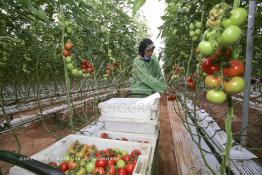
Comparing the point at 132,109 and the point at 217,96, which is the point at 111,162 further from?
the point at 217,96

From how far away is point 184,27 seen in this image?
174cm

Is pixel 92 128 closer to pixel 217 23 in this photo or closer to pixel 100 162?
pixel 100 162

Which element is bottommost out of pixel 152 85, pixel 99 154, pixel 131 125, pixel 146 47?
pixel 99 154

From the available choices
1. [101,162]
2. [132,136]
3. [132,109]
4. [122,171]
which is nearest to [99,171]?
[101,162]

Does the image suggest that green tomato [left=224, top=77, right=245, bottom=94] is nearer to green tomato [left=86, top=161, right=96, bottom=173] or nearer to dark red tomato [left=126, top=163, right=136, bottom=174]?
dark red tomato [left=126, top=163, right=136, bottom=174]

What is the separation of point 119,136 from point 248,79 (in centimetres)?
142

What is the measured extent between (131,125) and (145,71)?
36.8 inches

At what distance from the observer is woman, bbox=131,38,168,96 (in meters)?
2.55

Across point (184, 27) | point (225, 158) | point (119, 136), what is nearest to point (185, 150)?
point (119, 136)

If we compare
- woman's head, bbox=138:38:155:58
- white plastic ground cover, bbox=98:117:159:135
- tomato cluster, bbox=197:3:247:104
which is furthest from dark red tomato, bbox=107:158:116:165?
woman's head, bbox=138:38:155:58

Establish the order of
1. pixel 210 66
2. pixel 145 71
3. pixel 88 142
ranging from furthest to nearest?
pixel 145 71, pixel 88 142, pixel 210 66

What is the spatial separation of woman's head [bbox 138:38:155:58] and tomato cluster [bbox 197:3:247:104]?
2274 mm

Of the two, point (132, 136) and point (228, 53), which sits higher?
point (228, 53)

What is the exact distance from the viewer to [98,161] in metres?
1.63
